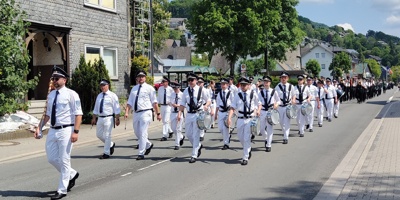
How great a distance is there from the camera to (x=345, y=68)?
10662cm

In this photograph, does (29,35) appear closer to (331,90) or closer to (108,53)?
(108,53)

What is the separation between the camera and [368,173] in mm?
9398

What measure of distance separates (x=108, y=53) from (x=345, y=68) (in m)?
88.6

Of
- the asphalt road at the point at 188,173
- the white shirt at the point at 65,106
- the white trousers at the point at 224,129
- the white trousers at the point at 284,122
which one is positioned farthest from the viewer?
the white trousers at the point at 284,122

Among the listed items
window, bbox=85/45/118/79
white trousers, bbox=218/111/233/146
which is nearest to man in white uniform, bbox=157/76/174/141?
white trousers, bbox=218/111/233/146

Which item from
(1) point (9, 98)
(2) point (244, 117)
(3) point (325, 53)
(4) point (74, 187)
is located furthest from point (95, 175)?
(3) point (325, 53)

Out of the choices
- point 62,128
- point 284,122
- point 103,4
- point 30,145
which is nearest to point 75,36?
point 103,4

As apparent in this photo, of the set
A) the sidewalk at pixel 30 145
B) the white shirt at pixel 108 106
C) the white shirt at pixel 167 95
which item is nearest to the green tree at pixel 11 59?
the sidewalk at pixel 30 145

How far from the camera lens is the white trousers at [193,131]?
38.4 feet

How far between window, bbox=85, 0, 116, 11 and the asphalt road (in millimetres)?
10899

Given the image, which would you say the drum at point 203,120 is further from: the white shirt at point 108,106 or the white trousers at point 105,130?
the white trousers at point 105,130

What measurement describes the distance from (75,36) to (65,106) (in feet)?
50.1

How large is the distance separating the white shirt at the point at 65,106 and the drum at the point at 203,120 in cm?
397

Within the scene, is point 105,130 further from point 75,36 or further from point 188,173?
point 75,36
